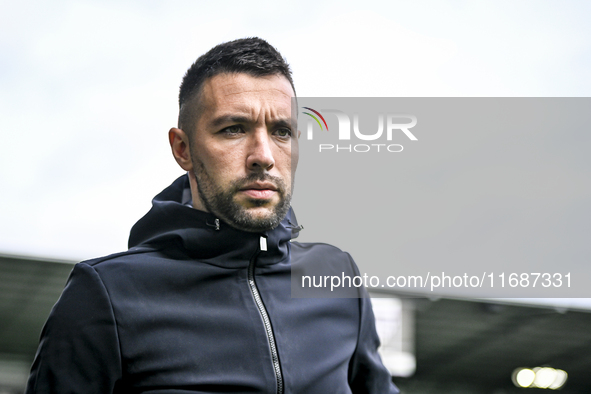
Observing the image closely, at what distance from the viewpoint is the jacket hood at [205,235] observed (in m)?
1.59

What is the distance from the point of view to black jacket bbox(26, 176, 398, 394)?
1.39 metres

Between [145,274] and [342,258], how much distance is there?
0.64 metres

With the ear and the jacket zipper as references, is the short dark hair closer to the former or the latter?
the ear

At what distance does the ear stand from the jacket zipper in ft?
1.00

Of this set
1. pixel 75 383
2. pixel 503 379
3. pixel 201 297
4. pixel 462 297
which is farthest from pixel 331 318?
pixel 503 379

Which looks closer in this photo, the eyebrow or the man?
the man

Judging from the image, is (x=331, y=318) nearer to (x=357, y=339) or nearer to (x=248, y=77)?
(x=357, y=339)

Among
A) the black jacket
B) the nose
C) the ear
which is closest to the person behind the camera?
the black jacket

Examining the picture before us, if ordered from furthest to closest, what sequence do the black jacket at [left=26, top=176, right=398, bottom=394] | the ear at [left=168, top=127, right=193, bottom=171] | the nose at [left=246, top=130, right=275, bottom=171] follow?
the ear at [left=168, top=127, right=193, bottom=171]
the nose at [left=246, top=130, right=275, bottom=171]
the black jacket at [left=26, top=176, right=398, bottom=394]

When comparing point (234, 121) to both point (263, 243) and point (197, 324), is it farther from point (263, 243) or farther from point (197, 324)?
point (197, 324)

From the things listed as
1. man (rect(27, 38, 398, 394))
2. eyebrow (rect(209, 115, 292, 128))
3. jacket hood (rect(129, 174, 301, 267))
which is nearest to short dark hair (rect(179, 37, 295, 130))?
man (rect(27, 38, 398, 394))

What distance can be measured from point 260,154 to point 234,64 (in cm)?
27

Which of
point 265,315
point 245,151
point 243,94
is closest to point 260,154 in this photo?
point 245,151

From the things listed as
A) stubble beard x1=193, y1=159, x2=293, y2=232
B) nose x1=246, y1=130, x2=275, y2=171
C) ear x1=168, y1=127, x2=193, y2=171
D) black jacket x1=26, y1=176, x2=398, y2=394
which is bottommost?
black jacket x1=26, y1=176, x2=398, y2=394
